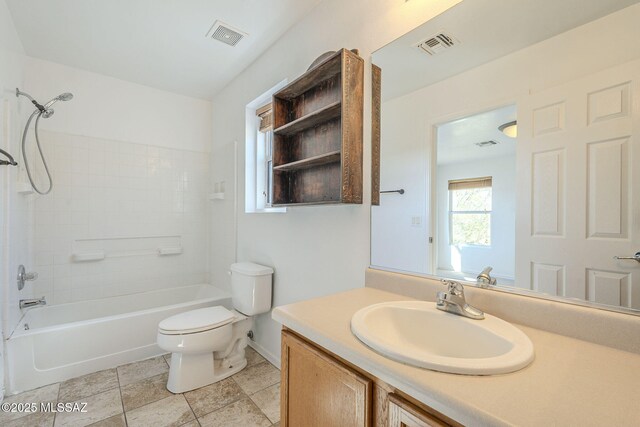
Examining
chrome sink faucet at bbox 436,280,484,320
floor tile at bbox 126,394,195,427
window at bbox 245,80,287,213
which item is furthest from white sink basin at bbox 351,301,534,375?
window at bbox 245,80,287,213

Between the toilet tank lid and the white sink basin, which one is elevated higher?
the white sink basin

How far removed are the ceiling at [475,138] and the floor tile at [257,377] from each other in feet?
5.88

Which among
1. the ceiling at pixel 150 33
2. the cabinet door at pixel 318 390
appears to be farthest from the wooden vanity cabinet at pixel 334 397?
the ceiling at pixel 150 33

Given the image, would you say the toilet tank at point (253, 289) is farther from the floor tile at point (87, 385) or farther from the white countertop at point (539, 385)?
the white countertop at point (539, 385)

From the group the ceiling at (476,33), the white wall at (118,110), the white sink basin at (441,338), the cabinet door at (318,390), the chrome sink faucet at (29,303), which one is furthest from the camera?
the white wall at (118,110)

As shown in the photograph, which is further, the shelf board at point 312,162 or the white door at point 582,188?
the shelf board at point 312,162

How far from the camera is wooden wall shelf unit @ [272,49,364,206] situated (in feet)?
4.53

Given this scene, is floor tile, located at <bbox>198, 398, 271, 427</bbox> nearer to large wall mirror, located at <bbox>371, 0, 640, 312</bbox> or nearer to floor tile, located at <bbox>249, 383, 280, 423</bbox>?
floor tile, located at <bbox>249, 383, 280, 423</bbox>

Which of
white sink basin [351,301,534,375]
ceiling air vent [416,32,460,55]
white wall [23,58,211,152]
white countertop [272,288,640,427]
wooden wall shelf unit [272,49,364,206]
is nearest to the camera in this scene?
white countertop [272,288,640,427]

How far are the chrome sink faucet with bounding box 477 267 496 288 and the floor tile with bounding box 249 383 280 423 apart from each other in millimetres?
1354

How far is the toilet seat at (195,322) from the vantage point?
1.80m

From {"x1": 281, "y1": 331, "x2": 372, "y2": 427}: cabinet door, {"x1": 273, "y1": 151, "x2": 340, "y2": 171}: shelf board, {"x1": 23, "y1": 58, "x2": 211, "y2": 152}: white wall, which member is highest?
{"x1": 23, "y1": 58, "x2": 211, "y2": 152}: white wall

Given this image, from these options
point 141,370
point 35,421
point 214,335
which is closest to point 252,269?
point 214,335

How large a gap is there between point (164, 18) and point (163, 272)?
2.26m
